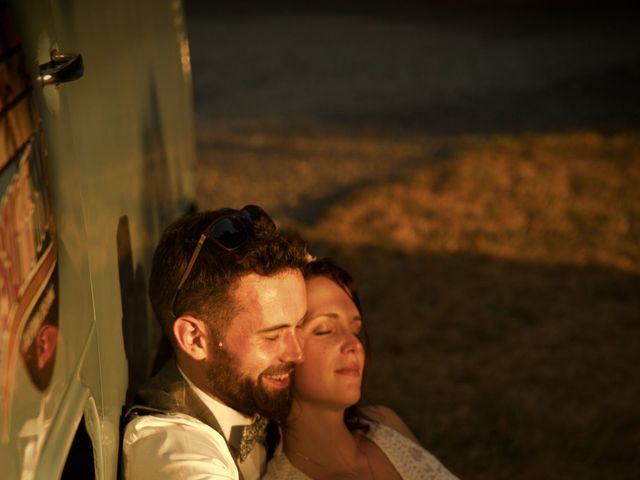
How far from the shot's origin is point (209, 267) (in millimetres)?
2080

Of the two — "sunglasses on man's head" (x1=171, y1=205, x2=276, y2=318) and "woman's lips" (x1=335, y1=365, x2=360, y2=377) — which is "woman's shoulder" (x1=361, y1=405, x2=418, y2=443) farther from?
"sunglasses on man's head" (x1=171, y1=205, x2=276, y2=318)

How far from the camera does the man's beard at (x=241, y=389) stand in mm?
2088

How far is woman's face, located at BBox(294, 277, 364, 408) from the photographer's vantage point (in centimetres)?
247

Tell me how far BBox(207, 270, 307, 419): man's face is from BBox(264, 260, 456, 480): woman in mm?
312

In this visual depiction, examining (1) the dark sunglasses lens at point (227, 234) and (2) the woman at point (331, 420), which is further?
(2) the woman at point (331, 420)

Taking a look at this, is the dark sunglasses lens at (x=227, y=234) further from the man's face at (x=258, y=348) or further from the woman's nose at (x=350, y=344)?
the woman's nose at (x=350, y=344)

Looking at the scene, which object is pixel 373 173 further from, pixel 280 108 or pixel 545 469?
pixel 545 469

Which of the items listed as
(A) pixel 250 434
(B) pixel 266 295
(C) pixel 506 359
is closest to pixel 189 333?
(B) pixel 266 295

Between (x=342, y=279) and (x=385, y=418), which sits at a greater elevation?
(x=342, y=279)

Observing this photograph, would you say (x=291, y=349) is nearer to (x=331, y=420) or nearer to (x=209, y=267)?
(x=209, y=267)

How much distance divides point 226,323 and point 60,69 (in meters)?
0.71

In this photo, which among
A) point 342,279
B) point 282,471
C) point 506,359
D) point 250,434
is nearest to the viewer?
point 250,434

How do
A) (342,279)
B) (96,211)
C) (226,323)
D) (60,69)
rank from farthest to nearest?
(342,279), (226,323), (96,211), (60,69)

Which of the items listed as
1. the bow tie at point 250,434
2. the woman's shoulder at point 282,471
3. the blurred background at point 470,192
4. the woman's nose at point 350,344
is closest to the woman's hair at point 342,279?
the woman's nose at point 350,344
